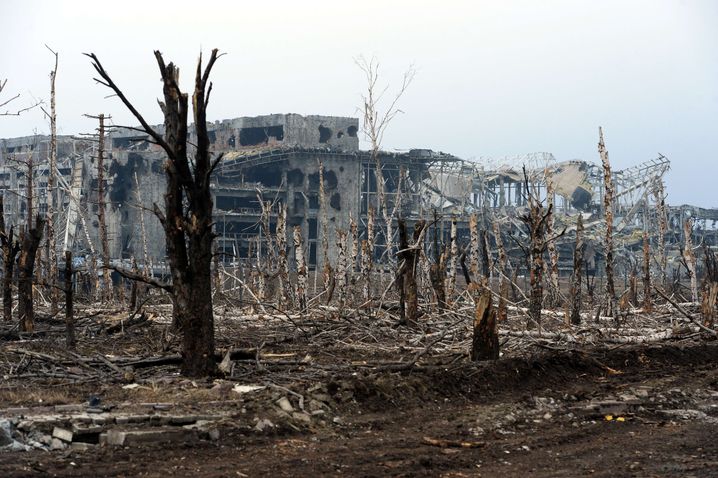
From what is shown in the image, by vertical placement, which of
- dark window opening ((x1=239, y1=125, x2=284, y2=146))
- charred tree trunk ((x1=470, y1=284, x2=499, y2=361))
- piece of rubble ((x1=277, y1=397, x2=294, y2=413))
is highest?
dark window opening ((x1=239, y1=125, x2=284, y2=146))

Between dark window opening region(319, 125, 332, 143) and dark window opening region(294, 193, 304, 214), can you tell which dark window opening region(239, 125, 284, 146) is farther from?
dark window opening region(294, 193, 304, 214)

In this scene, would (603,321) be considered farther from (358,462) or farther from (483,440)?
(358,462)

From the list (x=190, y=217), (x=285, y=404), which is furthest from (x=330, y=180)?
(x=285, y=404)

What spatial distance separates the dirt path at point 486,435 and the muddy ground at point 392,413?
0.02m

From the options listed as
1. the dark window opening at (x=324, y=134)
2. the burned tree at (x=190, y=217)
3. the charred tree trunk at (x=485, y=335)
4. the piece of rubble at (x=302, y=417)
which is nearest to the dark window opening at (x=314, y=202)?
the dark window opening at (x=324, y=134)

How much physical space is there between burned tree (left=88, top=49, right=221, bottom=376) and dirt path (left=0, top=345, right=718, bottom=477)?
2.06 metres

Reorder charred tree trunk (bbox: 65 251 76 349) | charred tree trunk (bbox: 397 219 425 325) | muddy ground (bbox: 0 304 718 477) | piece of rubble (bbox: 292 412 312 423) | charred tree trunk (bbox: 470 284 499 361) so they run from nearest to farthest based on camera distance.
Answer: muddy ground (bbox: 0 304 718 477) → piece of rubble (bbox: 292 412 312 423) → charred tree trunk (bbox: 470 284 499 361) → charred tree trunk (bbox: 65 251 76 349) → charred tree trunk (bbox: 397 219 425 325)

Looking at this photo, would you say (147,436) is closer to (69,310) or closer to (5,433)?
(5,433)

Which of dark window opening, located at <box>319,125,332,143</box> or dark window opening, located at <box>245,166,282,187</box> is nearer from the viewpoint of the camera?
dark window opening, located at <box>245,166,282,187</box>

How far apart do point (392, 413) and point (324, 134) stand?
5915cm

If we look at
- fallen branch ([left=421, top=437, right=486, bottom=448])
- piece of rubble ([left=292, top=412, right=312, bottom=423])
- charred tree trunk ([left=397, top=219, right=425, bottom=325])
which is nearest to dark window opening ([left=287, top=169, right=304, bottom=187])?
charred tree trunk ([left=397, top=219, right=425, bottom=325])

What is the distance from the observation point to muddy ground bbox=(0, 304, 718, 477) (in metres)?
8.08

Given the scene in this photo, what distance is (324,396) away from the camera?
1072 cm

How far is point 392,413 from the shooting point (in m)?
10.7
